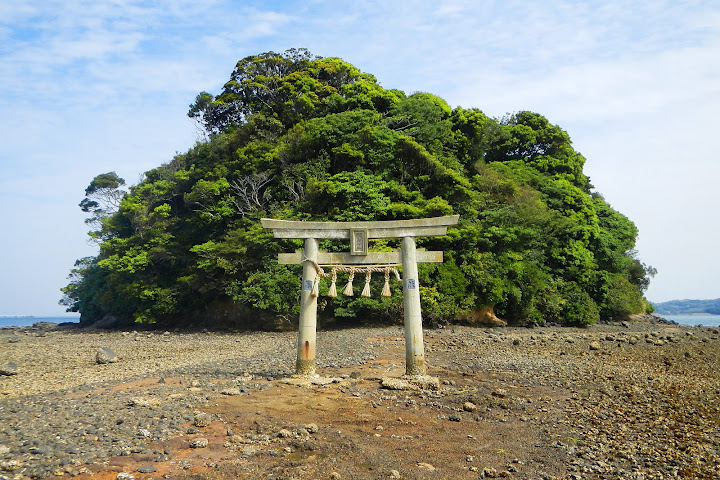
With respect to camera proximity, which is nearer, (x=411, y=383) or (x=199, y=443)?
(x=199, y=443)

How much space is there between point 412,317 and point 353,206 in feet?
45.0

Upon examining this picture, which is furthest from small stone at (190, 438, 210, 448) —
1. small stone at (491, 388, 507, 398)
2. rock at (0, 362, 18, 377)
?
rock at (0, 362, 18, 377)

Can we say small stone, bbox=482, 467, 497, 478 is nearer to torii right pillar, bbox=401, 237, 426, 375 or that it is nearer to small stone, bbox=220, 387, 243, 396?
torii right pillar, bbox=401, 237, 426, 375

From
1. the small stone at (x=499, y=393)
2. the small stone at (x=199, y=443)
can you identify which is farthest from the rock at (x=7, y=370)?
the small stone at (x=499, y=393)

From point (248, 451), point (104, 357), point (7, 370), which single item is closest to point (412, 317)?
point (248, 451)

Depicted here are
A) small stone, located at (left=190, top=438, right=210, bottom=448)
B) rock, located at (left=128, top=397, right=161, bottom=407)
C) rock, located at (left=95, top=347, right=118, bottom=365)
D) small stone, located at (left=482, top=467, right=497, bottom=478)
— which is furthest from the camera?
rock, located at (left=95, top=347, right=118, bottom=365)

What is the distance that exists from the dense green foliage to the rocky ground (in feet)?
31.8

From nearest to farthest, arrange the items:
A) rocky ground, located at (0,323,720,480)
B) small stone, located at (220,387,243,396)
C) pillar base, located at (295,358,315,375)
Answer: rocky ground, located at (0,323,720,480) → small stone, located at (220,387,243,396) → pillar base, located at (295,358,315,375)

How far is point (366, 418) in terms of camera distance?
9344mm

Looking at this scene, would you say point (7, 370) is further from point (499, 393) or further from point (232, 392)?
point (499, 393)

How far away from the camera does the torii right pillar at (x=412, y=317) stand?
12664mm

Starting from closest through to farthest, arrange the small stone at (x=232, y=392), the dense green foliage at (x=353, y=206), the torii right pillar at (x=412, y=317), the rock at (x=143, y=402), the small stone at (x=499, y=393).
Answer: the rock at (x=143, y=402), the small stone at (x=232, y=392), the small stone at (x=499, y=393), the torii right pillar at (x=412, y=317), the dense green foliage at (x=353, y=206)

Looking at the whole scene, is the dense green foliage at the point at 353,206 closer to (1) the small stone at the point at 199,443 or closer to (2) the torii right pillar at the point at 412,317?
(2) the torii right pillar at the point at 412,317

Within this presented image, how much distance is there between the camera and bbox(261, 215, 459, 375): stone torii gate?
12672mm
